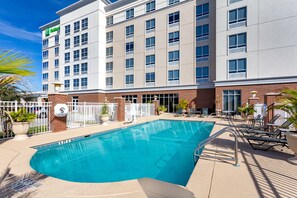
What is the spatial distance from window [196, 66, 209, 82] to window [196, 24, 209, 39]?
455cm

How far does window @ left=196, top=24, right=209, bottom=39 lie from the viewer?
908 inches

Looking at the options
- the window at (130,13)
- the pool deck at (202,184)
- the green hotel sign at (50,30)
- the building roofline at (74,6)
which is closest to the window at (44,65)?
the green hotel sign at (50,30)

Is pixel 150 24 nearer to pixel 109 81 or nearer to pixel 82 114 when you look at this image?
pixel 109 81

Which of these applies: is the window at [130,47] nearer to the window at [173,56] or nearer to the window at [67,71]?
the window at [173,56]

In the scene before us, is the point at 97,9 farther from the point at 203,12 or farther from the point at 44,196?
the point at 44,196

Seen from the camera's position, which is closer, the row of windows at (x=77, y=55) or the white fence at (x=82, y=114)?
the white fence at (x=82, y=114)

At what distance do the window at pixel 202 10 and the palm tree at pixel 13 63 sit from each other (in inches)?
993

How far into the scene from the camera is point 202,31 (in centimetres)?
2331

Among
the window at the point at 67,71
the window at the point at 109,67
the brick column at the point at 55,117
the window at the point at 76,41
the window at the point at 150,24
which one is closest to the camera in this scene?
the brick column at the point at 55,117

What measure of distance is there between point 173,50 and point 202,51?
432 centimetres

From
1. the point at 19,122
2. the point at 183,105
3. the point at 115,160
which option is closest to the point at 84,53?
the point at 183,105

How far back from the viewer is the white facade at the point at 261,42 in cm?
1738

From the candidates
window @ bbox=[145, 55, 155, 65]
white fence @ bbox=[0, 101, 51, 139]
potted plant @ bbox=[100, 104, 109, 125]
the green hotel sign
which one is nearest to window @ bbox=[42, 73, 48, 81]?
the green hotel sign

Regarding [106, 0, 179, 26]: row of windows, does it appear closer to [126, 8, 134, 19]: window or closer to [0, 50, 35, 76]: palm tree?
[126, 8, 134, 19]: window
